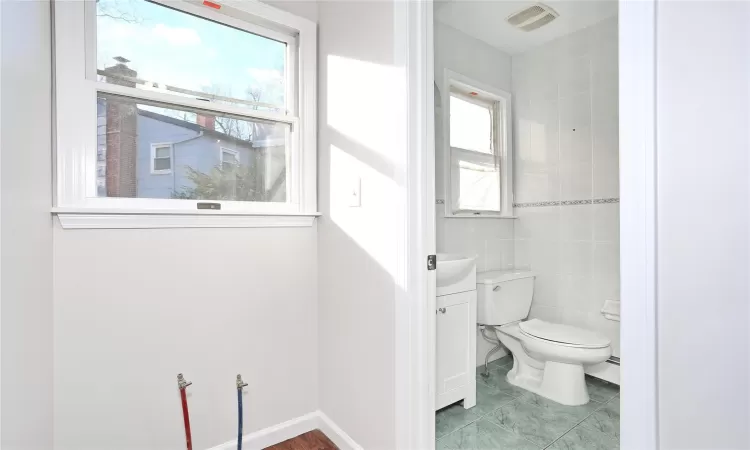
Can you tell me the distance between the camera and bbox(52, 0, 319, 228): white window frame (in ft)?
4.41

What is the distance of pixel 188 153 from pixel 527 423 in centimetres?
215

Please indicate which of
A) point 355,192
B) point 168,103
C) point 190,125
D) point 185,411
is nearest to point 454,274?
point 355,192

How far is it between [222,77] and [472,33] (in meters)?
1.79

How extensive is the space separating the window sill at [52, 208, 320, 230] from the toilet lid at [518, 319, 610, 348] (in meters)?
1.53

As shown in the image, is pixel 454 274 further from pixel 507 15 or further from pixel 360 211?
pixel 507 15

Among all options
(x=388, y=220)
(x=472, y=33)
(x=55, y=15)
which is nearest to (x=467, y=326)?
(x=388, y=220)

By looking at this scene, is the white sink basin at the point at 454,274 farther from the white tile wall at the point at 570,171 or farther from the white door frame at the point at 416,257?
the white tile wall at the point at 570,171

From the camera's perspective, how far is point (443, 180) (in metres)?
2.48

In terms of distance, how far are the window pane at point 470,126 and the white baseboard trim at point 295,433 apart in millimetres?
1847

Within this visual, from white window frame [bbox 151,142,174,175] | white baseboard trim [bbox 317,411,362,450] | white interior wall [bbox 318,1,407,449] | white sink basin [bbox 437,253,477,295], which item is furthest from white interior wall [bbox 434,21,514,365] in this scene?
white window frame [bbox 151,142,174,175]

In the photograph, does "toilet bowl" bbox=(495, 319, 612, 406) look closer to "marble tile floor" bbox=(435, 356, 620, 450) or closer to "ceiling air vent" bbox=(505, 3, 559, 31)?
"marble tile floor" bbox=(435, 356, 620, 450)

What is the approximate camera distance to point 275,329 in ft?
5.88

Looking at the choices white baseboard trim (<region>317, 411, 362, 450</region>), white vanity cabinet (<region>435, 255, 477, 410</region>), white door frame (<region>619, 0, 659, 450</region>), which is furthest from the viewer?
white vanity cabinet (<region>435, 255, 477, 410</region>)

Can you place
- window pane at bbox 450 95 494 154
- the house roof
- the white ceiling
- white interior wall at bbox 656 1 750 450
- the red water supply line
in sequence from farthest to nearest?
window pane at bbox 450 95 494 154
the white ceiling
the house roof
the red water supply line
white interior wall at bbox 656 1 750 450
